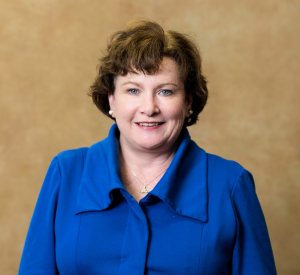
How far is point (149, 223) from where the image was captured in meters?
1.73

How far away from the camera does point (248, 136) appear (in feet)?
10.1

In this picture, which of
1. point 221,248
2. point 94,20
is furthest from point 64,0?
point 221,248

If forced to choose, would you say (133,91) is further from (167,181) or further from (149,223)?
(149,223)

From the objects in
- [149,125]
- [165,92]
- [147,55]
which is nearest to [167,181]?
[149,125]

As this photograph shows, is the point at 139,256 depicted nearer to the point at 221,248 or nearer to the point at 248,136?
the point at 221,248

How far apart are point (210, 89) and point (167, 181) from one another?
149 cm

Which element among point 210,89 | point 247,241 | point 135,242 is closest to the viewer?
point 135,242

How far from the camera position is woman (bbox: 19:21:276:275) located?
1.70 meters

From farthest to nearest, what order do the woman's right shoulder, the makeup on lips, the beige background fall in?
the beige background
the woman's right shoulder
the makeup on lips

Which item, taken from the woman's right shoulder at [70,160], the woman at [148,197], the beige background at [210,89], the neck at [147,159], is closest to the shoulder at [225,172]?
the woman at [148,197]

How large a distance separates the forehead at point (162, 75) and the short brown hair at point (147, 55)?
16 millimetres

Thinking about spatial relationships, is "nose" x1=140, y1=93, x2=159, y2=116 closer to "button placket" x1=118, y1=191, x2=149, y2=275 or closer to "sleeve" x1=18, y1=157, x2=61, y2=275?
"button placket" x1=118, y1=191, x2=149, y2=275

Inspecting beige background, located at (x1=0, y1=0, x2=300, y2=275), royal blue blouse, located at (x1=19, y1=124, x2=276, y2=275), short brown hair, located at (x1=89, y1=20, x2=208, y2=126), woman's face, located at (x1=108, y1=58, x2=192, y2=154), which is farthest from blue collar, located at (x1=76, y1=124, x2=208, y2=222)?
beige background, located at (x1=0, y1=0, x2=300, y2=275)

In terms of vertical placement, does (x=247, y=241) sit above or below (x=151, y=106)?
below
